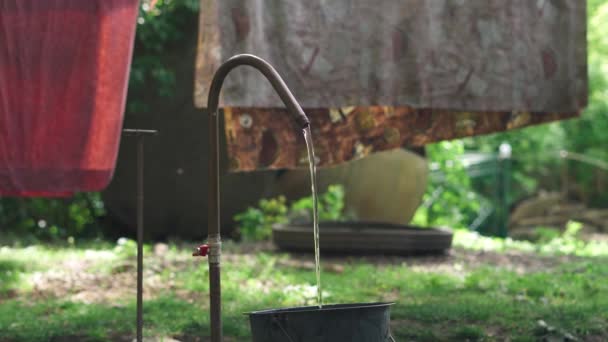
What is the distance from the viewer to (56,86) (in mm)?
3189

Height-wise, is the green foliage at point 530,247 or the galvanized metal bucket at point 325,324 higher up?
the galvanized metal bucket at point 325,324

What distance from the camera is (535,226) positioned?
13.9 meters

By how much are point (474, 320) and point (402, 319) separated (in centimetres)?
34

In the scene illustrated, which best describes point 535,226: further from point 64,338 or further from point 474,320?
point 64,338

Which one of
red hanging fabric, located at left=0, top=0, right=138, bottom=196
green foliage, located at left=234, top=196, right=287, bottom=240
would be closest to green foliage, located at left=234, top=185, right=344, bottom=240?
green foliage, located at left=234, top=196, right=287, bottom=240

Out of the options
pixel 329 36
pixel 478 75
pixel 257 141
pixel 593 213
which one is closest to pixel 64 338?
pixel 257 141

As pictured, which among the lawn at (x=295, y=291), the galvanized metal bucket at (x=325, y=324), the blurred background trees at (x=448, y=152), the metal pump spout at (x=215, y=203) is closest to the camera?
the galvanized metal bucket at (x=325, y=324)

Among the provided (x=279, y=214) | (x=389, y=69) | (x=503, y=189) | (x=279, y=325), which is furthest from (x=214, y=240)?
(x=503, y=189)

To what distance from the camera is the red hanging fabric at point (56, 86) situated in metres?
3.14

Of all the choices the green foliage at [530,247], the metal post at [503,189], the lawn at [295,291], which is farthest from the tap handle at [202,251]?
the metal post at [503,189]

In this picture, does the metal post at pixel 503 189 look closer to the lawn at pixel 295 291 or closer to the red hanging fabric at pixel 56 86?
the lawn at pixel 295 291

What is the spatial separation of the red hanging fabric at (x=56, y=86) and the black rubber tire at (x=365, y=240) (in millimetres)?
3534

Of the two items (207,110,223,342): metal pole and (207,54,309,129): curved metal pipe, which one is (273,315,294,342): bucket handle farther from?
(207,54,309,129): curved metal pipe

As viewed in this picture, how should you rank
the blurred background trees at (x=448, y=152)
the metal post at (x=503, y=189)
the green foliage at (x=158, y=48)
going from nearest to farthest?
the green foliage at (x=158, y=48) < the blurred background trees at (x=448, y=152) < the metal post at (x=503, y=189)
